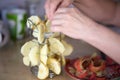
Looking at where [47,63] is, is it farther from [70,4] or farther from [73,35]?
[70,4]

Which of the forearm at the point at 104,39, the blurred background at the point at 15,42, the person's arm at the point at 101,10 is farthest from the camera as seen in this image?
the person's arm at the point at 101,10

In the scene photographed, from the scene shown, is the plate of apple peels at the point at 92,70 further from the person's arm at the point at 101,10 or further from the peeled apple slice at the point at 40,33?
the person's arm at the point at 101,10

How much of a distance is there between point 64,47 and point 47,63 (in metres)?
0.08

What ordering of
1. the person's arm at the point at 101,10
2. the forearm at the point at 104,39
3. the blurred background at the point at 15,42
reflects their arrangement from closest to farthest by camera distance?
the forearm at the point at 104,39, the blurred background at the point at 15,42, the person's arm at the point at 101,10

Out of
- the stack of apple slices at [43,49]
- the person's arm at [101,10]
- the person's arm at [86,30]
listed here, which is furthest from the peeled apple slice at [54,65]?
the person's arm at [101,10]

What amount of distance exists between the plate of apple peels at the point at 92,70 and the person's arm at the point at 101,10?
26 cm

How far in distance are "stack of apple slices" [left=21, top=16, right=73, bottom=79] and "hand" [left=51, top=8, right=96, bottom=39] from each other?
0.05 metres

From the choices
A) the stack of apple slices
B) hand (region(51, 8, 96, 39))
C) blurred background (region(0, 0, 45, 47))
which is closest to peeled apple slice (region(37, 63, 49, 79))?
the stack of apple slices

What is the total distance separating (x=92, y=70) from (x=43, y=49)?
18 centimetres

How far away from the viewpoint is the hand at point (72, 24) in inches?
32.4

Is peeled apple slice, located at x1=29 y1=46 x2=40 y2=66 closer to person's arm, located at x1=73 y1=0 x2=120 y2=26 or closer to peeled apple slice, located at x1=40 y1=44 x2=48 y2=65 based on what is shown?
peeled apple slice, located at x1=40 y1=44 x2=48 y2=65

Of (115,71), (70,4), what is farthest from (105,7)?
(115,71)

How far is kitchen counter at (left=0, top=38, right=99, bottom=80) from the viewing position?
916mm

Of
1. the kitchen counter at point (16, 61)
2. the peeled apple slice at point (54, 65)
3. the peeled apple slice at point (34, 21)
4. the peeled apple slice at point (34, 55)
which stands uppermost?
the peeled apple slice at point (34, 21)
